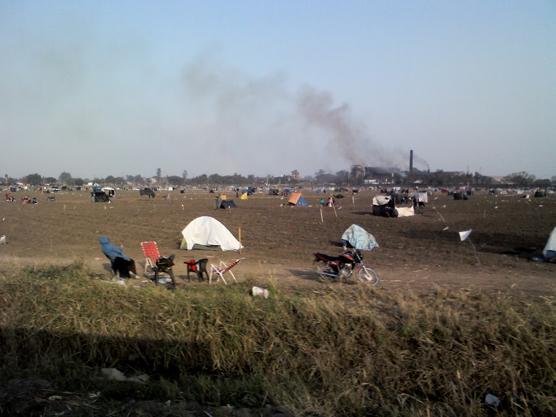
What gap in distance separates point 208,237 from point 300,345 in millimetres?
12288

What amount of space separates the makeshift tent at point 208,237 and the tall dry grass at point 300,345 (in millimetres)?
10606

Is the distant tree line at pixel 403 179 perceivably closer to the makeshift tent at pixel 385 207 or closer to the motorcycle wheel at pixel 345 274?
the makeshift tent at pixel 385 207

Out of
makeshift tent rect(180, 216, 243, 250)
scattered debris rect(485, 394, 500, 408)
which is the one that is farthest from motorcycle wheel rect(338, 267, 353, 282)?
makeshift tent rect(180, 216, 243, 250)

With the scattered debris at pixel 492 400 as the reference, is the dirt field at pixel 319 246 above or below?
below

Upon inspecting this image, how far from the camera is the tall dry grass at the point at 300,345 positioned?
210 inches

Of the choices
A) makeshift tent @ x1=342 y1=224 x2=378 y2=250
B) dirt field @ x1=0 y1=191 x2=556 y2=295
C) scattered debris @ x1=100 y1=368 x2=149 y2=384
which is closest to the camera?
scattered debris @ x1=100 y1=368 x2=149 y2=384

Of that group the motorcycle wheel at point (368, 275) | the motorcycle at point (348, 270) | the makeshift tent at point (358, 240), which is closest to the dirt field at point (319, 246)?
the motorcycle wheel at point (368, 275)

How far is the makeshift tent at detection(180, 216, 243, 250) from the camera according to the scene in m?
17.9

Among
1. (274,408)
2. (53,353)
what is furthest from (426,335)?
(53,353)

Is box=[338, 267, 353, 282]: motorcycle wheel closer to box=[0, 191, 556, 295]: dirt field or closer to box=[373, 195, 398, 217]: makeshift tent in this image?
box=[0, 191, 556, 295]: dirt field

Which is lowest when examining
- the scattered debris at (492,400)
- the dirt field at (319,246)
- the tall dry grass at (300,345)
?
the dirt field at (319,246)

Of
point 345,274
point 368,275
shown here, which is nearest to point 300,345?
point 345,274

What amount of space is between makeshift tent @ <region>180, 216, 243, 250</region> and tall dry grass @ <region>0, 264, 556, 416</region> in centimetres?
1061

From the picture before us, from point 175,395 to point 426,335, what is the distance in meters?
3.01
